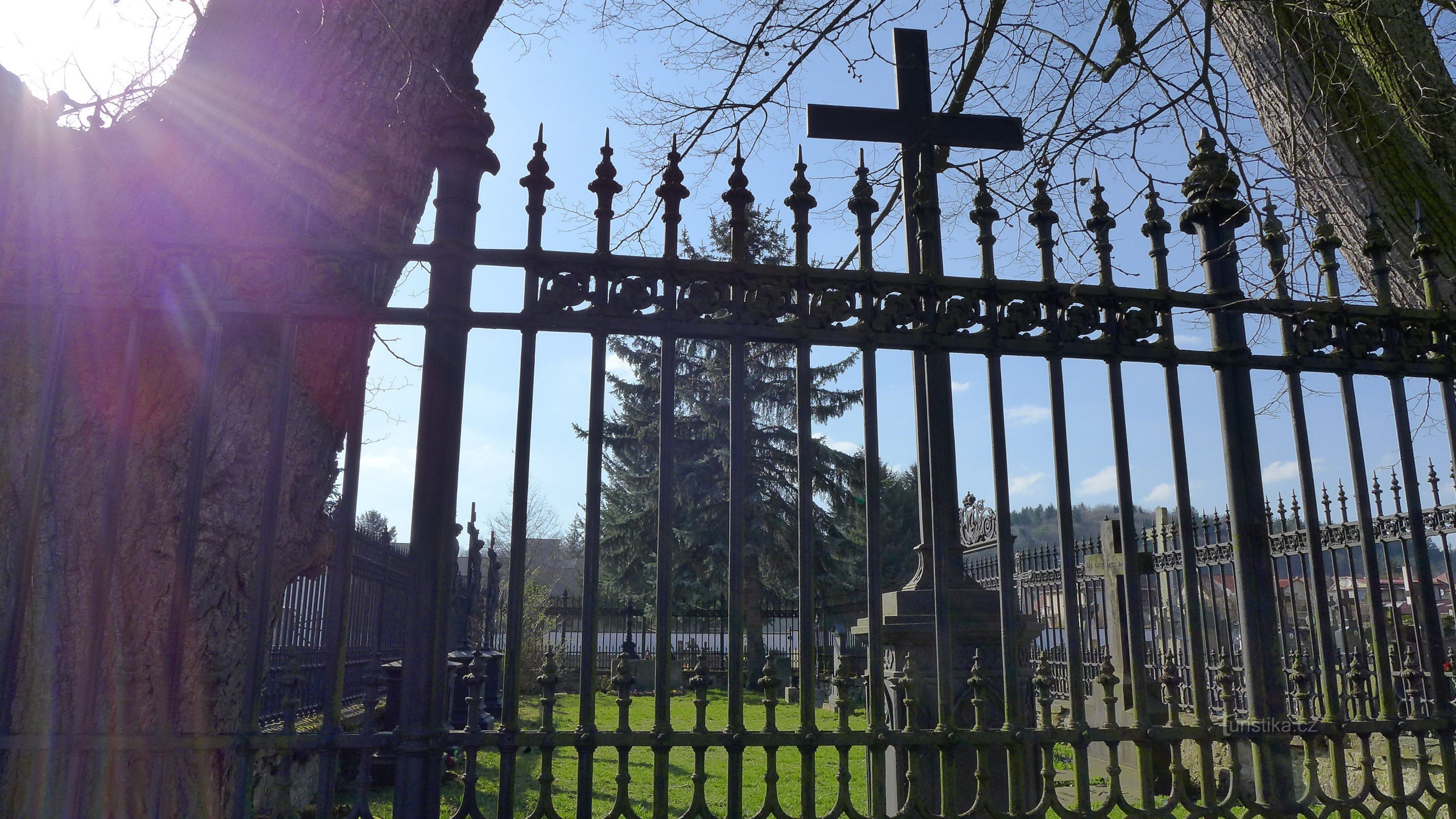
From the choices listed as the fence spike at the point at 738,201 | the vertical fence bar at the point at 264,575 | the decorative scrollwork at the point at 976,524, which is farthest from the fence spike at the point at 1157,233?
the decorative scrollwork at the point at 976,524

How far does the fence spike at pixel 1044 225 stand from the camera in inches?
138

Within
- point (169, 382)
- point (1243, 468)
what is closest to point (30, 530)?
point (169, 382)

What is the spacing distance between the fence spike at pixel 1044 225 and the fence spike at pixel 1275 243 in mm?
942

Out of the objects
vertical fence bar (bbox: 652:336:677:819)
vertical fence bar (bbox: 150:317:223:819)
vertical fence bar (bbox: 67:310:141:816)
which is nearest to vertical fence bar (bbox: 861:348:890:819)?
vertical fence bar (bbox: 652:336:677:819)

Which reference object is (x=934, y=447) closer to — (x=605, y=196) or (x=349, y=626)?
(x=605, y=196)

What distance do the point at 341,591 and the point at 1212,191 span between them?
12.2 ft

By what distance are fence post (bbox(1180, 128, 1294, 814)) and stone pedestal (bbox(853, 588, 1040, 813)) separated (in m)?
0.85

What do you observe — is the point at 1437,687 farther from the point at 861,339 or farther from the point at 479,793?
the point at 479,793

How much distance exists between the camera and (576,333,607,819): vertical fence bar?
296 centimetres

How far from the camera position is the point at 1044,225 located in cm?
354

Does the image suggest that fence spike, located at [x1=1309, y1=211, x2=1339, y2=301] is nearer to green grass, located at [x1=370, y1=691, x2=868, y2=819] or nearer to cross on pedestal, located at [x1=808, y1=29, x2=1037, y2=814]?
cross on pedestal, located at [x1=808, y1=29, x2=1037, y2=814]

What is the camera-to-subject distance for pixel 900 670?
398cm

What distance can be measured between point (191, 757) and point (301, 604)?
678 cm

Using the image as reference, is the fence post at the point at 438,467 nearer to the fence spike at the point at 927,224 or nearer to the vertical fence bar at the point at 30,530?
the vertical fence bar at the point at 30,530
